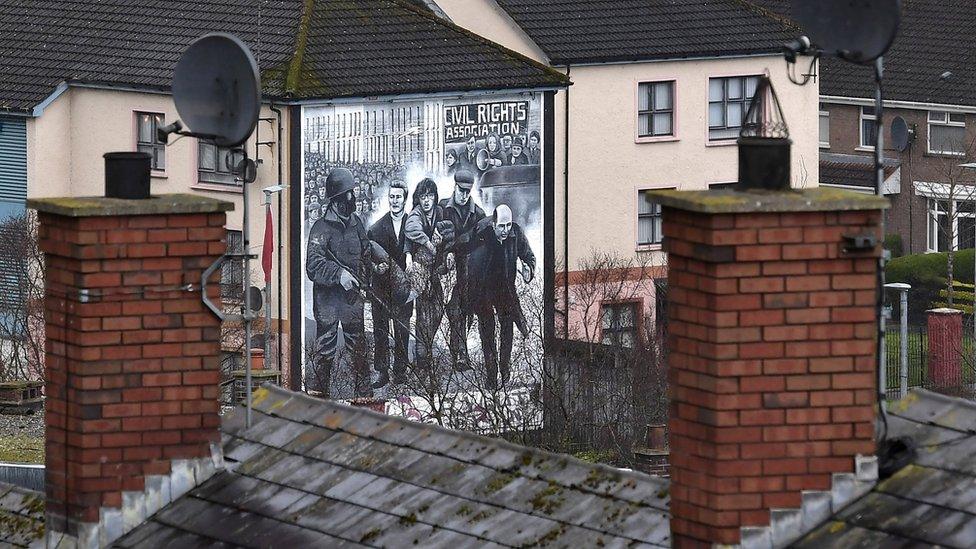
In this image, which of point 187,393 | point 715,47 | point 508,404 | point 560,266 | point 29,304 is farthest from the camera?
point 715,47

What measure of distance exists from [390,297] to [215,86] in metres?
36.9

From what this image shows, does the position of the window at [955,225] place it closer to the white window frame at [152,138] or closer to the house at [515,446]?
the white window frame at [152,138]

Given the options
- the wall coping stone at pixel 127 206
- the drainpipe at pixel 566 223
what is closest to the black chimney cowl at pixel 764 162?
the wall coping stone at pixel 127 206

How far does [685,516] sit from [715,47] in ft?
156

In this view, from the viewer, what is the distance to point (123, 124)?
2025 inches

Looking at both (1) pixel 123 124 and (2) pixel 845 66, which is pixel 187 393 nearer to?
(1) pixel 123 124

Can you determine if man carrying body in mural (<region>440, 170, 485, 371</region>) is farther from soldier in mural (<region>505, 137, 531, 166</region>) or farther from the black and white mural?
soldier in mural (<region>505, 137, 531, 166</region>)

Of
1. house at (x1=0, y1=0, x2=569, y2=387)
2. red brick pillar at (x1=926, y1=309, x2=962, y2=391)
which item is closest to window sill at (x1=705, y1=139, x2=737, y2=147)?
house at (x1=0, y1=0, x2=569, y2=387)

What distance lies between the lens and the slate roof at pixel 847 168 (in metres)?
63.8

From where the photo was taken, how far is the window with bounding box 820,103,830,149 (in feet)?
217

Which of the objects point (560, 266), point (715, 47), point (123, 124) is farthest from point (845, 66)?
point (123, 124)

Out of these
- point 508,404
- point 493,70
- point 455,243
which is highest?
point 493,70

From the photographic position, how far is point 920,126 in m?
63.8

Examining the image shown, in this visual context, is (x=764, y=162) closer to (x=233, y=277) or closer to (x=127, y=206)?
(x=127, y=206)
